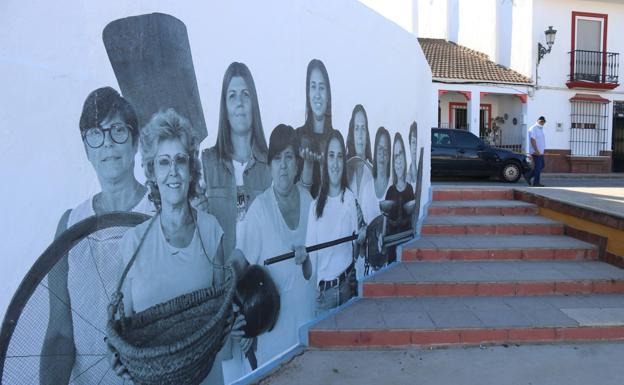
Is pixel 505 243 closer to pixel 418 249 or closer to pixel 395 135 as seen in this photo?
pixel 418 249

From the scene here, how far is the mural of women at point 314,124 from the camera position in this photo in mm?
3908

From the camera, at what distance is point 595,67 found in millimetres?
19031

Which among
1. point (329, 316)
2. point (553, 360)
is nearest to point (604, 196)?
point (553, 360)

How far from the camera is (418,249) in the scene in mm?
5988

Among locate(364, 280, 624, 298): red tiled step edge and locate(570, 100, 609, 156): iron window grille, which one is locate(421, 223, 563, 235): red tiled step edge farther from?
locate(570, 100, 609, 156): iron window grille

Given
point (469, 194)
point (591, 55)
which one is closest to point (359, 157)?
point (469, 194)

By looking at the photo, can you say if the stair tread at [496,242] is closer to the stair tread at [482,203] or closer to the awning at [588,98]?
the stair tread at [482,203]

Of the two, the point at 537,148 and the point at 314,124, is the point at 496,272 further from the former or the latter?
the point at 537,148

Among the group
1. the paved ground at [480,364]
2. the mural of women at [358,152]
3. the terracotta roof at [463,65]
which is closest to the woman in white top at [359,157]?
the mural of women at [358,152]

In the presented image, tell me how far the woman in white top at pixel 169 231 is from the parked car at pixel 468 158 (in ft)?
37.9

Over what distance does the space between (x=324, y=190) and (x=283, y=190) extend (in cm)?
64

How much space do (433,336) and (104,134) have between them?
315 cm

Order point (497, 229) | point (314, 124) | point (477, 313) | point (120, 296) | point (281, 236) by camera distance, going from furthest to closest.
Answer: point (497, 229) → point (477, 313) → point (314, 124) → point (281, 236) → point (120, 296)

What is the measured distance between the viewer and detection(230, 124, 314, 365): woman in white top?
3.34m
